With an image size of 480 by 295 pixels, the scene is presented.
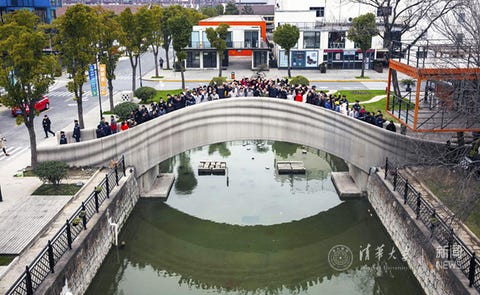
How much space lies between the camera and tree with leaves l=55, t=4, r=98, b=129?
24.3m

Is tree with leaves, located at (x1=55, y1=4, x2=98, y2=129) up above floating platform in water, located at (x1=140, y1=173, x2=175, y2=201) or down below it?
above

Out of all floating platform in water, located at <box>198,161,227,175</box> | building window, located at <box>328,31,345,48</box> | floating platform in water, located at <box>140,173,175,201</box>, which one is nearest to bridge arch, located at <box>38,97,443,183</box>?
floating platform in water, located at <box>140,173,175,201</box>

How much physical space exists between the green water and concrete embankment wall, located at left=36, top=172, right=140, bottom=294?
1.85 feet

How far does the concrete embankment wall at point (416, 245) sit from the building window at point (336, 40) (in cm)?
3564

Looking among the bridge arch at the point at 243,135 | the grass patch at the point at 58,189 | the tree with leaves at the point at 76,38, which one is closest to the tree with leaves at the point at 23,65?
the grass patch at the point at 58,189

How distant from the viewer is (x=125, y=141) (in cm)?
2109

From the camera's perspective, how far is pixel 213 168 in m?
25.9

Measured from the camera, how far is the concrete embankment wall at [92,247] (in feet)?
43.3

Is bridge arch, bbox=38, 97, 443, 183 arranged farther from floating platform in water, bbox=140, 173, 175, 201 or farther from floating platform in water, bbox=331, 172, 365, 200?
floating platform in water, bbox=331, 172, 365, 200

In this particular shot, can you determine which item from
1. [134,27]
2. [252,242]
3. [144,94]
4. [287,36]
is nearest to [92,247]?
[252,242]

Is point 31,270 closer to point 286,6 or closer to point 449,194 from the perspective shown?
point 449,194

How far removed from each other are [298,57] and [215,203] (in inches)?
1384

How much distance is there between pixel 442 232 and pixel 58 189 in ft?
43.3

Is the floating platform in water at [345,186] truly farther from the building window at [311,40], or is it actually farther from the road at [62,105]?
the building window at [311,40]
